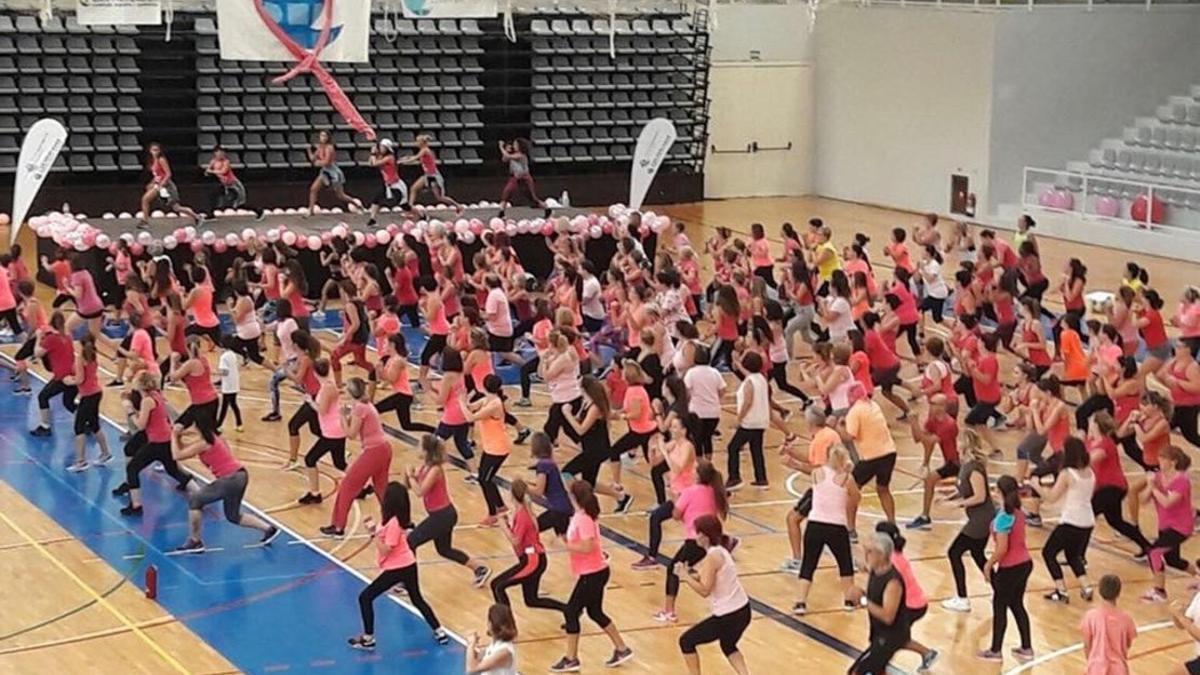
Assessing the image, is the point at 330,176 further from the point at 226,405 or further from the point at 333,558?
the point at 333,558

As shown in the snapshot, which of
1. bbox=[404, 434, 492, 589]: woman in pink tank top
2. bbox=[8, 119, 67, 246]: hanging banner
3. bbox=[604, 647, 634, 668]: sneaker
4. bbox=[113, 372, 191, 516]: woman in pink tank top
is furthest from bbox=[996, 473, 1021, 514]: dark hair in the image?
bbox=[8, 119, 67, 246]: hanging banner

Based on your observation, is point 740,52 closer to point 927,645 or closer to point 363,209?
point 363,209

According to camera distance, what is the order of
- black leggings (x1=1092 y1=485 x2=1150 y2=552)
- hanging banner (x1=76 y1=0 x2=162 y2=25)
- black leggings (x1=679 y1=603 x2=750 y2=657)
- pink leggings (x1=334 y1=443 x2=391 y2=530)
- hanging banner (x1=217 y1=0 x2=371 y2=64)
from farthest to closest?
1. hanging banner (x1=76 y1=0 x2=162 y2=25)
2. hanging banner (x1=217 y1=0 x2=371 y2=64)
3. pink leggings (x1=334 y1=443 x2=391 y2=530)
4. black leggings (x1=1092 y1=485 x2=1150 y2=552)
5. black leggings (x1=679 y1=603 x2=750 y2=657)

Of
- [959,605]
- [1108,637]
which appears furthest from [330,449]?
[1108,637]

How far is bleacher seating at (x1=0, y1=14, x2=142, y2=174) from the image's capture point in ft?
111

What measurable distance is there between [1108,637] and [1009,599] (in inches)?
86.3

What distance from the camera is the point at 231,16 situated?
2775 centimetres

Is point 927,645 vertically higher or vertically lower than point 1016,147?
lower

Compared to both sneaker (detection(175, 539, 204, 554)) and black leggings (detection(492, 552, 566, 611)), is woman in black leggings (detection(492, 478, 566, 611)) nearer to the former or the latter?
black leggings (detection(492, 552, 566, 611))

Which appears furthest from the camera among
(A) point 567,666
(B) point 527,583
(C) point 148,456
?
(C) point 148,456

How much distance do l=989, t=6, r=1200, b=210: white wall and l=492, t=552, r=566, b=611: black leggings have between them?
24962 millimetres

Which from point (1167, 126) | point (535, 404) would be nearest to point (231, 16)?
point (535, 404)

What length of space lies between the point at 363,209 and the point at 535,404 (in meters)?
9.76

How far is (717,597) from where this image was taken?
12.4 metres
